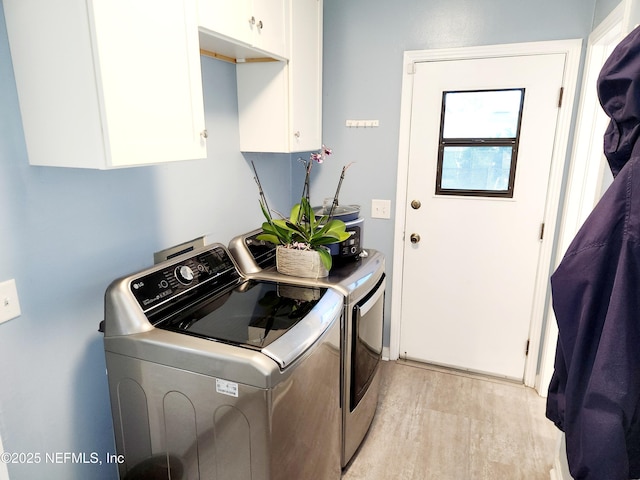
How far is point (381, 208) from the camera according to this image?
2664 mm

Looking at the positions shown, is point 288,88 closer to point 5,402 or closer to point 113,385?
point 113,385

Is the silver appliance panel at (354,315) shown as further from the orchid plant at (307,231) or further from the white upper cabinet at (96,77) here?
the white upper cabinet at (96,77)

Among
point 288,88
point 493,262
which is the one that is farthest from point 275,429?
point 493,262

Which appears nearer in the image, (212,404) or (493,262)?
(212,404)

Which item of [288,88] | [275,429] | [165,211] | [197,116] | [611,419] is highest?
[288,88]

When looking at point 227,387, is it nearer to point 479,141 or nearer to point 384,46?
point 479,141

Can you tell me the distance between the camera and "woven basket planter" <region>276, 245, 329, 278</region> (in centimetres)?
172

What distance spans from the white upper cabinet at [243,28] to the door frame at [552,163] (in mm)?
922

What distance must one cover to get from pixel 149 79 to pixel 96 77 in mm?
171

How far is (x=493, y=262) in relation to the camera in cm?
250

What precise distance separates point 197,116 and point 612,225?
1263 mm

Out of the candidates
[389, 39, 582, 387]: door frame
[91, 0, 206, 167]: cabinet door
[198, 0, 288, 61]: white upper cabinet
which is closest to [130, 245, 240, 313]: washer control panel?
[91, 0, 206, 167]: cabinet door

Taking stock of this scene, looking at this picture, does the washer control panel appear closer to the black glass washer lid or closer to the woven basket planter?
the black glass washer lid

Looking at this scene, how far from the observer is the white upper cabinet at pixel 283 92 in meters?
2.03
